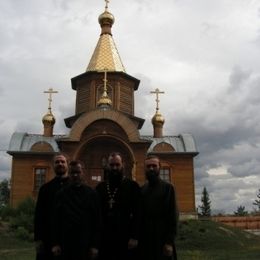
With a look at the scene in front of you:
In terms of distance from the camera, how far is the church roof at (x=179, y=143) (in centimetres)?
2509

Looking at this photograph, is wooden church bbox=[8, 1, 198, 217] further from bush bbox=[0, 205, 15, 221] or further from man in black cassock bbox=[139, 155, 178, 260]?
man in black cassock bbox=[139, 155, 178, 260]

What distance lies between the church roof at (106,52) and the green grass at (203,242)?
12642 millimetres

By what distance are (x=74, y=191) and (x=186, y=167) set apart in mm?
20239

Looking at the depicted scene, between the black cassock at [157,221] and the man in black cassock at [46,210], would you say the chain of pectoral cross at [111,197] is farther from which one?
the man in black cassock at [46,210]

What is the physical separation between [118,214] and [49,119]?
2318cm

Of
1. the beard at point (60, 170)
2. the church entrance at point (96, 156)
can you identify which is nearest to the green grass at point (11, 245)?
the church entrance at point (96, 156)

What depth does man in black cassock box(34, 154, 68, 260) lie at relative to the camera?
502 centimetres

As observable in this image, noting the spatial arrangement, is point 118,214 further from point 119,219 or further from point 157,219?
point 157,219

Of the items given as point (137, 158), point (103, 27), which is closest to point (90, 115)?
point (137, 158)

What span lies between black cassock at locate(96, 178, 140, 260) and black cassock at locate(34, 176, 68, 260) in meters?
0.54

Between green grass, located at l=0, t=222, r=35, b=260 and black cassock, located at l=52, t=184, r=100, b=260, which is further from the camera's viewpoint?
green grass, located at l=0, t=222, r=35, b=260

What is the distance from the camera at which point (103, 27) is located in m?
30.5

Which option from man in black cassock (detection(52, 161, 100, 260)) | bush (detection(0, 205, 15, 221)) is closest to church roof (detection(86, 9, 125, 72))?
bush (detection(0, 205, 15, 221))

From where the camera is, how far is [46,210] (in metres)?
5.23
